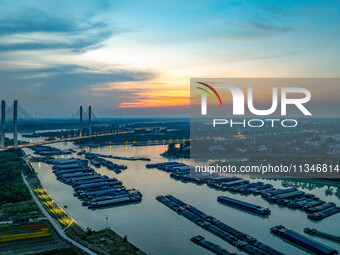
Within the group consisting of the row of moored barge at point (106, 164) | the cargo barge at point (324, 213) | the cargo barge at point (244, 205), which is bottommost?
the cargo barge at point (324, 213)

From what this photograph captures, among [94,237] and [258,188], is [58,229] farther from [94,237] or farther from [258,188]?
[258,188]

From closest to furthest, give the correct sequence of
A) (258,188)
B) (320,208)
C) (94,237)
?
(94,237) → (320,208) → (258,188)

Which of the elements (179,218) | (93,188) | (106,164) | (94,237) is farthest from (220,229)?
(106,164)

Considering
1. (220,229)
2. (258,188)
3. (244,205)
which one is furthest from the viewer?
(258,188)

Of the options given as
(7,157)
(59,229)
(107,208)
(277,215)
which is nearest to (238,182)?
(277,215)

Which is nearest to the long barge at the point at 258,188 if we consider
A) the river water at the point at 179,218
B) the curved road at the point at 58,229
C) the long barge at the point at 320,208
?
the river water at the point at 179,218

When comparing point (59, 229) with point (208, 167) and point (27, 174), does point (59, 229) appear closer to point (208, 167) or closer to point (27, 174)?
point (27, 174)

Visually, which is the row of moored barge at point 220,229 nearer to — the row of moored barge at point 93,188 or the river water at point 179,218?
the river water at point 179,218
